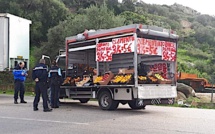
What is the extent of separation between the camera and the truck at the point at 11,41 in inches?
652

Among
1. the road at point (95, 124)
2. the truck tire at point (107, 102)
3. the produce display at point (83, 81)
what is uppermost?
the produce display at point (83, 81)

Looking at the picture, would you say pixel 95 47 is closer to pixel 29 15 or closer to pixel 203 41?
pixel 29 15

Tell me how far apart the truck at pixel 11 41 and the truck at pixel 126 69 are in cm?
423

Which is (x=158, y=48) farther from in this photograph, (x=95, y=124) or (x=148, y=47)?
(x=95, y=124)

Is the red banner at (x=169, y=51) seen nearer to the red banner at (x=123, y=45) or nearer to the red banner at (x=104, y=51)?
the red banner at (x=123, y=45)

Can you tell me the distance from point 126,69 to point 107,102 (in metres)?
1.37

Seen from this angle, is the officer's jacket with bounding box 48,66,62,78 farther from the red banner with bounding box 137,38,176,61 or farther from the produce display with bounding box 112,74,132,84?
the red banner with bounding box 137,38,176,61

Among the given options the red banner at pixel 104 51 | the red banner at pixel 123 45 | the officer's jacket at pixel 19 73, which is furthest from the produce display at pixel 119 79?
the officer's jacket at pixel 19 73

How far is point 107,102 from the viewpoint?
38.8ft

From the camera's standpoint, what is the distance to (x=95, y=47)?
41.2 feet

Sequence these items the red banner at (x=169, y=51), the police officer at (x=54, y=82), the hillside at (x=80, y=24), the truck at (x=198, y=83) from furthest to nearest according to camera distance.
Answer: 1. the hillside at (x=80, y=24)
2. the truck at (x=198, y=83)
3. the police officer at (x=54, y=82)
4. the red banner at (x=169, y=51)

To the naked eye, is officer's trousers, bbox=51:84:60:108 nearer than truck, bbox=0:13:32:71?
Yes

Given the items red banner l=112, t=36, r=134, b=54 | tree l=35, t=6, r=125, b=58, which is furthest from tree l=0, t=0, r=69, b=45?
red banner l=112, t=36, r=134, b=54

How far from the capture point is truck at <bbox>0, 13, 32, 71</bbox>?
1656 centimetres
